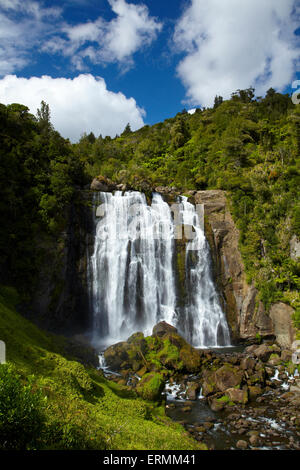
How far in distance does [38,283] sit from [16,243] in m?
3.73

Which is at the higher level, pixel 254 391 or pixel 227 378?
pixel 227 378


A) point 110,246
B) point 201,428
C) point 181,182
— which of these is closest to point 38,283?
point 110,246

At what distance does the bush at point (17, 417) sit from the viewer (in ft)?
17.2

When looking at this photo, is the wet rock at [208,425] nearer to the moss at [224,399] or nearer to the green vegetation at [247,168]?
the moss at [224,399]

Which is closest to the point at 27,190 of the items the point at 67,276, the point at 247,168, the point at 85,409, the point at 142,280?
the point at 67,276

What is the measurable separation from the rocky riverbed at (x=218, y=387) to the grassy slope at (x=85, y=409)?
1.74 metres

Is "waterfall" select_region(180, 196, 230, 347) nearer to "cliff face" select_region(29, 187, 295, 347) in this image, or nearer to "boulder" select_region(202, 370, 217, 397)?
"cliff face" select_region(29, 187, 295, 347)

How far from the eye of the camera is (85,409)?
30.1ft

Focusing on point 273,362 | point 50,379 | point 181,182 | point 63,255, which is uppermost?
point 181,182

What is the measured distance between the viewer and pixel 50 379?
33.4 ft

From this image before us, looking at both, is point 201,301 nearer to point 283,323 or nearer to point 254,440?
point 283,323

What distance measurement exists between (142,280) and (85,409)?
1790 cm

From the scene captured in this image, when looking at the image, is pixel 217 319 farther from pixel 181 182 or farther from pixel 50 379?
pixel 181 182

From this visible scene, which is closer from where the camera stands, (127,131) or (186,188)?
(186,188)
